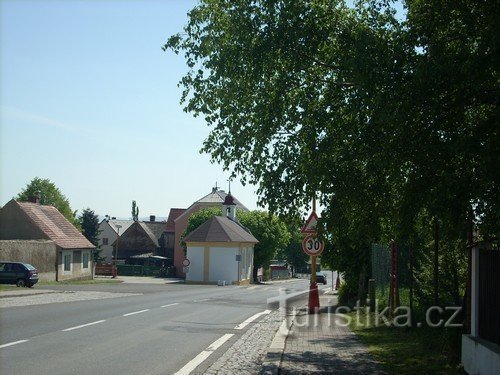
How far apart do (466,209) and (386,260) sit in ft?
32.2

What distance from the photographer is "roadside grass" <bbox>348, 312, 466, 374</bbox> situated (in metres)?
10.1

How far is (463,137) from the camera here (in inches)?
346

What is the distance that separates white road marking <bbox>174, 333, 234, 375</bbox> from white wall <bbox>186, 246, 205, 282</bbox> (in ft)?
174

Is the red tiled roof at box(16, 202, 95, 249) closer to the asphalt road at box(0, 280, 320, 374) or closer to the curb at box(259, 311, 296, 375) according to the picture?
the asphalt road at box(0, 280, 320, 374)

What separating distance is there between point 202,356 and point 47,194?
10892 centimetres

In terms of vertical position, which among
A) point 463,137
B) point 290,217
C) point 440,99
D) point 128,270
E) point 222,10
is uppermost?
point 222,10

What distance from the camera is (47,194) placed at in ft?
379

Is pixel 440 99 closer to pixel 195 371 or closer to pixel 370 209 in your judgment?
pixel 370 209

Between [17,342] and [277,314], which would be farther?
[277,314]

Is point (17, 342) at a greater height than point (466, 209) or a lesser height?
lesser

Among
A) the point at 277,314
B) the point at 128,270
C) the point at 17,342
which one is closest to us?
the point at 17,342

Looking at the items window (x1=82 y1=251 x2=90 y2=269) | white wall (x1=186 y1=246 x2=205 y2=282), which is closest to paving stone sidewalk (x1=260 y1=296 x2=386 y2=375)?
window (x1=82 y1=251 x2=90 y2=269)

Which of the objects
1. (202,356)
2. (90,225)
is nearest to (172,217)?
(90,225)

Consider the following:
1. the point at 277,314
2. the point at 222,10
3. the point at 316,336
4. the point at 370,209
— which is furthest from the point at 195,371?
the point at 277,314
